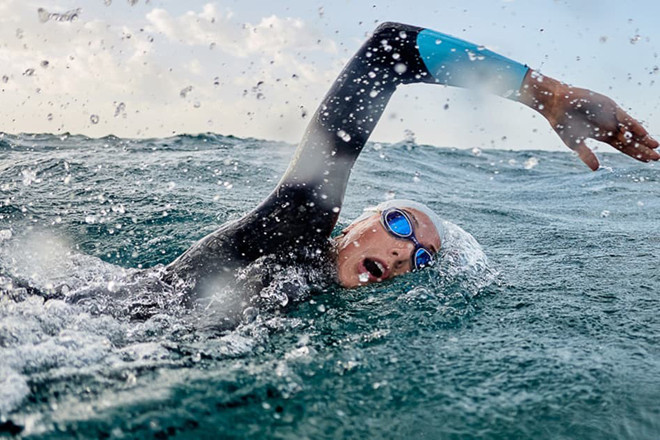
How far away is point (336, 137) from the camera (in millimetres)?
2979

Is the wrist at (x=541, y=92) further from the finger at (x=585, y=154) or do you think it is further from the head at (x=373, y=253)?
the head at (x=373, y=253)

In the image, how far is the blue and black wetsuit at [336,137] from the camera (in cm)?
293

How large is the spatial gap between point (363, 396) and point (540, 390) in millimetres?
670

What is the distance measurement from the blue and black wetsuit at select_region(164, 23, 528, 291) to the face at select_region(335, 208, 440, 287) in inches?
10.3

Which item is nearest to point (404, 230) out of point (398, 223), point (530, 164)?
point (398, 223)

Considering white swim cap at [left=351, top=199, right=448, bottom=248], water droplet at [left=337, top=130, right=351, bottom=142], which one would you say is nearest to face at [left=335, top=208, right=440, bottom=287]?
white swim cap at [left=351, top=199, right=448, bottom=248]

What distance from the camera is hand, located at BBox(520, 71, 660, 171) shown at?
2.54 meters

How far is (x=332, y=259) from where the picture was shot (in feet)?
11.0

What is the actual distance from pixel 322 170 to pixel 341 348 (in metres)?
1.04

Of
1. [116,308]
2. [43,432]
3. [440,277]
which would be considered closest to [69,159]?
[116,308]

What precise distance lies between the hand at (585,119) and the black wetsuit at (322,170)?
59cm

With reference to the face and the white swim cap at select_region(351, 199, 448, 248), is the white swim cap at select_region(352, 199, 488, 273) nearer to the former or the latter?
the white swim cap at select_region(351, 199, 448, 248)

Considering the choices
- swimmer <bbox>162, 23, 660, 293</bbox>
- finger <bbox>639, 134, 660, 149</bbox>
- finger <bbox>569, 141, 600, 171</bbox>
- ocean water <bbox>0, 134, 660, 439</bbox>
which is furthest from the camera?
swimmer <bbox>162, 23, 660, 293</bbox>

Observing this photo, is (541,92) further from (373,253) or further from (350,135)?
(373,253)
